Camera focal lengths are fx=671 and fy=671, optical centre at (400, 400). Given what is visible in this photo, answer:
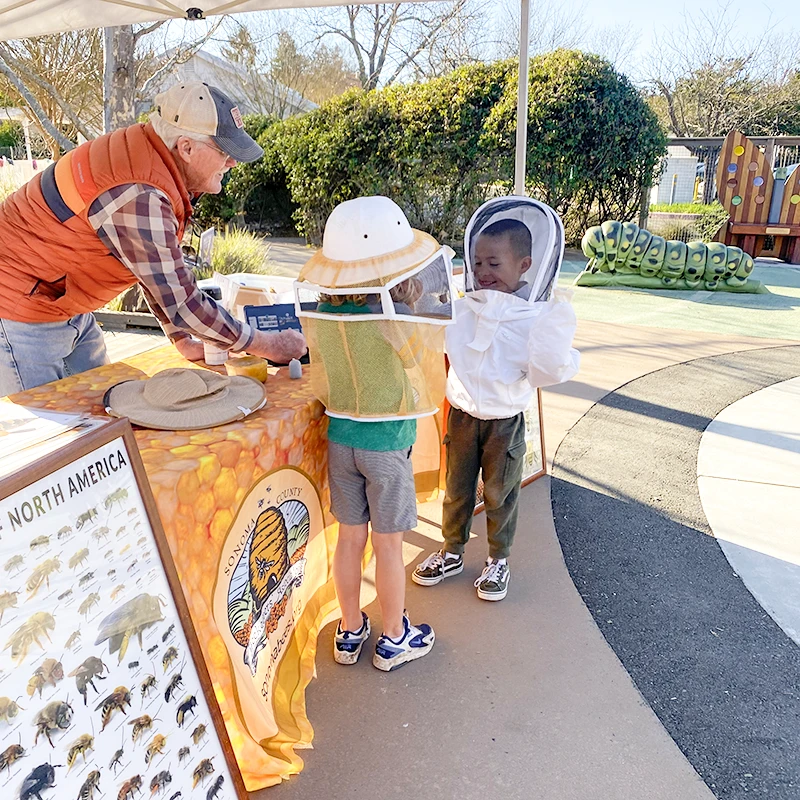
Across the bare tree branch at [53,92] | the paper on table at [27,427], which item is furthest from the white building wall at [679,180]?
the paper on table at [27,427]

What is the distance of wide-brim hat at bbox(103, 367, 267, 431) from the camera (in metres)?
1.91

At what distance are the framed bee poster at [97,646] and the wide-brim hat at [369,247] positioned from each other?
803 millimetres

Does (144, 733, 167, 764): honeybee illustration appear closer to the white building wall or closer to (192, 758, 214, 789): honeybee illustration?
(192, 758, 214, 789): honeybee illustration

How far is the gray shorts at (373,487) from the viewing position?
218cm

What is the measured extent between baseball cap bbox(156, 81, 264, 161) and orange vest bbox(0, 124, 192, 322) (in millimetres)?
98

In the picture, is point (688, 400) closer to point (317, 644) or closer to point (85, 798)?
point (317, 644)

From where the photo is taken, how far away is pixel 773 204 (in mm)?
10406

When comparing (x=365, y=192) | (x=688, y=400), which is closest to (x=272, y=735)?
(x=688, y=400)

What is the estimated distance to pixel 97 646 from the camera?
129 cm

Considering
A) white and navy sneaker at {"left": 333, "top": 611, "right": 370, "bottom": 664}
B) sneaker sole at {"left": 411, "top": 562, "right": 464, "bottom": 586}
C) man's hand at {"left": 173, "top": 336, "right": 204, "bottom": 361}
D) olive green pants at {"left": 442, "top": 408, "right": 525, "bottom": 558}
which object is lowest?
sneaker sole at {"left": 411, "top": 562, "right": 464, "bottom": 586}

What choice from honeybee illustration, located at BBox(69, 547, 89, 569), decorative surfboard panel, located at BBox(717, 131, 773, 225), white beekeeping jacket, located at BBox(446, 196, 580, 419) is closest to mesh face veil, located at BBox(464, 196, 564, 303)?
white beekeeping jacket, located at BBox(446, 196, 580, 419)

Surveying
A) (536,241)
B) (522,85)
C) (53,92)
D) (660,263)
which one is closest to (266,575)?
(536,241)

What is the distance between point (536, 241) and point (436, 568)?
142 centimetres

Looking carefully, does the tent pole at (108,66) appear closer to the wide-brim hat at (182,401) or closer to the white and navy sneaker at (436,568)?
the wide-brim hat at (182,401)
